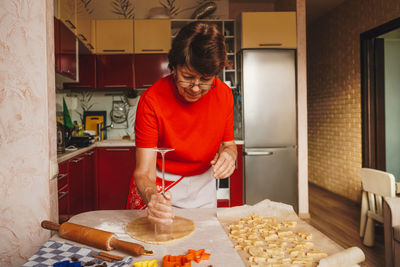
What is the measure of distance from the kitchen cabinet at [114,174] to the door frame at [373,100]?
9.64 ft

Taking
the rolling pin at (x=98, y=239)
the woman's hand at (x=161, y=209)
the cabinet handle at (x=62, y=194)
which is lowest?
the cabinet handle at (x=62, y=194)

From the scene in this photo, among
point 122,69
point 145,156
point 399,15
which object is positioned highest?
point 399,15

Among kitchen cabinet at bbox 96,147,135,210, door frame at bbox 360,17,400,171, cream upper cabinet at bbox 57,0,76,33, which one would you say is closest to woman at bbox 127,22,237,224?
cream upper cabinet at bbox 57,0,76,33

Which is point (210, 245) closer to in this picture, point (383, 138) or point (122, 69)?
point (122, 69)

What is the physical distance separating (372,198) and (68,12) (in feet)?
10.9

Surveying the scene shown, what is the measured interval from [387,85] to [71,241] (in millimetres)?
4046

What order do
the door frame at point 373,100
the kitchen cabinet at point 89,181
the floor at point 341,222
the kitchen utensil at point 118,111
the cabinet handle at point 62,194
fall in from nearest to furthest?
the cabinet handle at point 62,194, the floor at point 341,222, the kitchen cabinet at point 89,181, the door frame at point 373,100, the kitchen utensil at point 118,111

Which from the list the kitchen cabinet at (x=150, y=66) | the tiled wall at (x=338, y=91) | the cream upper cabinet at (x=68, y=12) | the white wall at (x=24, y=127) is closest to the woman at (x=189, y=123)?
the white wall at (x=24, y=127)

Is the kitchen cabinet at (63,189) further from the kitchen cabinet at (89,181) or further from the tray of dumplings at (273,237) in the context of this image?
the tray of dumplings at (273,237)

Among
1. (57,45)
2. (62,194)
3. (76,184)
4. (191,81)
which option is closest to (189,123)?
(191,81)

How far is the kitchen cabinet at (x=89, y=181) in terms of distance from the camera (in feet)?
10.7

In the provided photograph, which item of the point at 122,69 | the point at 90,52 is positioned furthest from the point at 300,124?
the point at 90,52

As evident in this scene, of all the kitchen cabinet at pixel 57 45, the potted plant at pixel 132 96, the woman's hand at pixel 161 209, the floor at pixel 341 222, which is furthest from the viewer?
the potted plant at pixel 132 96

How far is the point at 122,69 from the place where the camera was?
393cm
